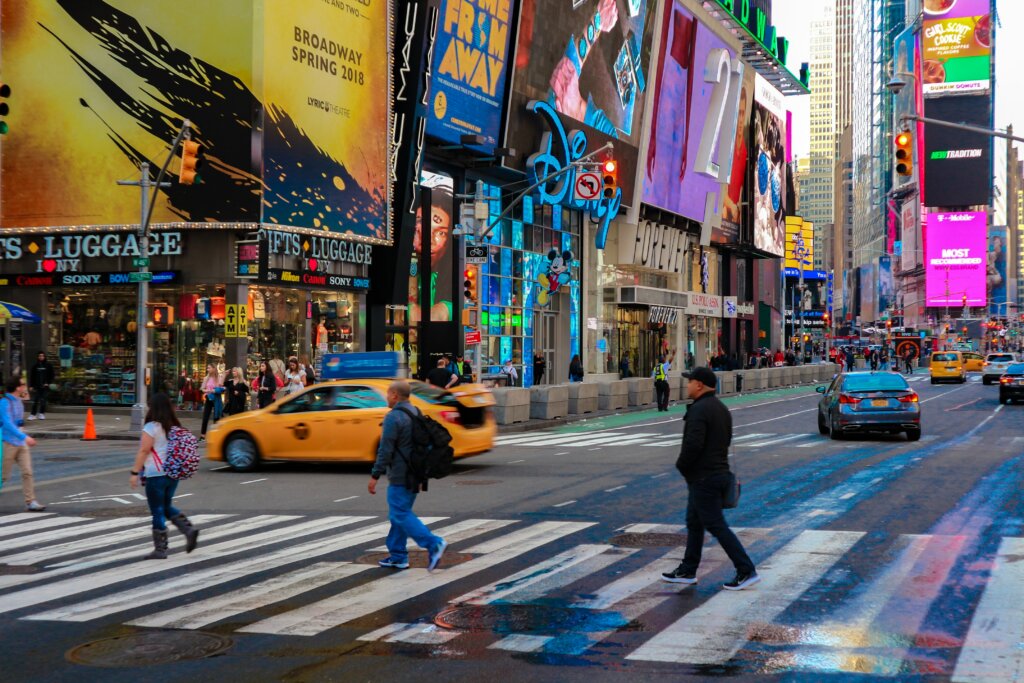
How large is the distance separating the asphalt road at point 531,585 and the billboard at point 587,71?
103ft

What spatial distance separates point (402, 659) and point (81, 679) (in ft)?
6.22

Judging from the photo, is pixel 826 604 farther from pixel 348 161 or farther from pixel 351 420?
pixel 348 161

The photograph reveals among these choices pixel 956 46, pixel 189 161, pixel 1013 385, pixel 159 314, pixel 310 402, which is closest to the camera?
pixel 310 402

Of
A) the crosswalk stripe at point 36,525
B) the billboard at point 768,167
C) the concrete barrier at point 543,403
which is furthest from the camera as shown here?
the billboard at point 768,167

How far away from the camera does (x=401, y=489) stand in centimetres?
1011

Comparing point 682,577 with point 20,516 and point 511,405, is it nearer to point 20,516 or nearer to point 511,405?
point 20,516

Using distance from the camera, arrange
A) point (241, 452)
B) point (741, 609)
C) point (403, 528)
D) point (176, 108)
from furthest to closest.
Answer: point (176, 108) → point (241, 452) → point (403, 528) → point (741, 609)

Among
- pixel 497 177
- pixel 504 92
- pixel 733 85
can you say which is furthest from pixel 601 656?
pixel 733 85

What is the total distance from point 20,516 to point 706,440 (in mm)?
9483

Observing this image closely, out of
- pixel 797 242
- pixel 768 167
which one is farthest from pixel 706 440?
pixel 797 242

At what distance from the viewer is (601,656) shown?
7016mm

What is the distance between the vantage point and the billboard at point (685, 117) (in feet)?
200

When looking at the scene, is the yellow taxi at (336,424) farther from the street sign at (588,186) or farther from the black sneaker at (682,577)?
the street sign at (588,186)

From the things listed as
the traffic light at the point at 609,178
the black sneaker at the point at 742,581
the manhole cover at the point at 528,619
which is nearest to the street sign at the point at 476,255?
the traffic light at the point at 609,178
